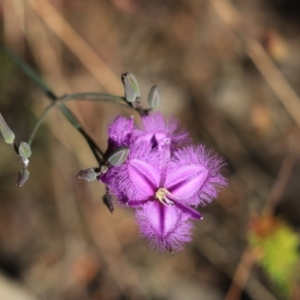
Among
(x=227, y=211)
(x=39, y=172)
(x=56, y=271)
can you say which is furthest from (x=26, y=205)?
(x=227, y=211)

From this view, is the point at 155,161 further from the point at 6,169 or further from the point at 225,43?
the point at 225,43

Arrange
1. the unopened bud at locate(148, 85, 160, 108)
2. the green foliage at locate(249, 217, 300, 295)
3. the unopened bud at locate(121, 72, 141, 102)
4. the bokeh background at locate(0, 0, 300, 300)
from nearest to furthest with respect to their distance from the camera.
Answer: the unopened bud at locate(121, 72, 141, 102) < the unopened bud at locate(148, 85, 160, 108) < the green foliage at locate(249, 217, 300, 295) < the bokeh background at locate(0, 0, 300, 300)

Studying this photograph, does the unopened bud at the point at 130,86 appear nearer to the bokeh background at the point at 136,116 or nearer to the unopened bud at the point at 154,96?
the unopened bud at the point at 154,96

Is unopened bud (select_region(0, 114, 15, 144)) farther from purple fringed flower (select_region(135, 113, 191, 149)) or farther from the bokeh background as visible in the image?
the bokeh background

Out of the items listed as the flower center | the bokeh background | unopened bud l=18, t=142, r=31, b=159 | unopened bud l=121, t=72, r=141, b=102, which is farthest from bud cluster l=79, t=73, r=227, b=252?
the bokeh background

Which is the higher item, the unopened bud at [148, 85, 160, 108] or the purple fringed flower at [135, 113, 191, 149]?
the unopened bud at [148, 85, 160, 108]

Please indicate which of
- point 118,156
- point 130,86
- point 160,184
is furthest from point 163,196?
point 130,86

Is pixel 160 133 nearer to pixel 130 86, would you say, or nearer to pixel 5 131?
pixel 130 86
